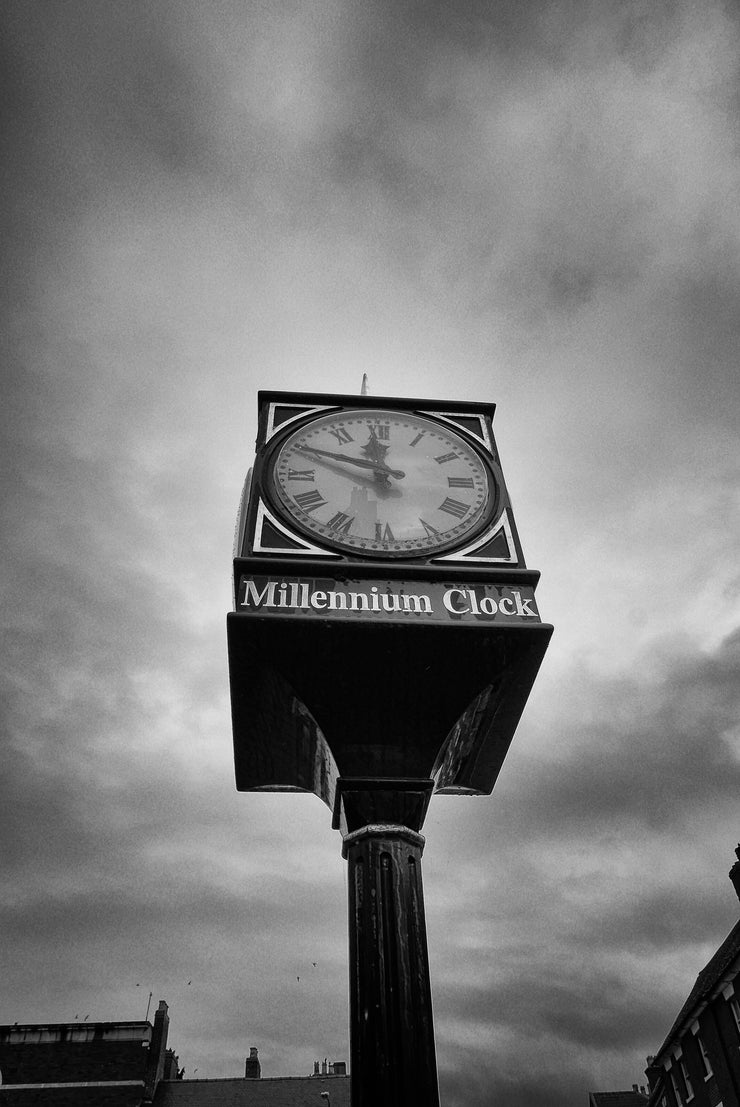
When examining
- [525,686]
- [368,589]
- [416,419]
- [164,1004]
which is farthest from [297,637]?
[164,1004]

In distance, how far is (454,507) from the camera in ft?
24.5

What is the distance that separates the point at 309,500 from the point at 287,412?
1.36 meters

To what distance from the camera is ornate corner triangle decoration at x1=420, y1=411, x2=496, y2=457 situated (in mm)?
8312

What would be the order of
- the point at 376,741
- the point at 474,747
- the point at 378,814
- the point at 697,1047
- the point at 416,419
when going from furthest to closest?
the point at 697,1047 → the point at 416,419 → the point at 474,747 → the point at 376,741 → the point at 378,814

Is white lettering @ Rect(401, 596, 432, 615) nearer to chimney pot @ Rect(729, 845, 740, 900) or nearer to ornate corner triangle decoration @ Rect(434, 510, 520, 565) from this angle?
ornate corner triangle decoration @ Rect(434, 510, 520, 565)

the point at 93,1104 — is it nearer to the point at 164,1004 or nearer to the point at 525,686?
the point at 164,1004

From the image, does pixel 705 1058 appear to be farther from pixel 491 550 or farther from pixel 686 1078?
pixel 491 550

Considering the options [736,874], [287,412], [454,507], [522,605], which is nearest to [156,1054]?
[736,874]

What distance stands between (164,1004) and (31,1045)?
18.4 ft

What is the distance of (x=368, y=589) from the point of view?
6406 mm

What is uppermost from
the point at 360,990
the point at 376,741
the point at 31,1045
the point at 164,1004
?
the point at 164,1004

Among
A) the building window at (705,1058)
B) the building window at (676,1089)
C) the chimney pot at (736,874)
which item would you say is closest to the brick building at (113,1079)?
the building window at (676,1089)

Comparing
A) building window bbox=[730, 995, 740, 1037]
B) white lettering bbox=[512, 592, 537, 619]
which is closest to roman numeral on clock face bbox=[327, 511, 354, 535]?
white lettering bbox=[512, 592, 537, 619]

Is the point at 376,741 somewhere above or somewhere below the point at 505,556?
below
